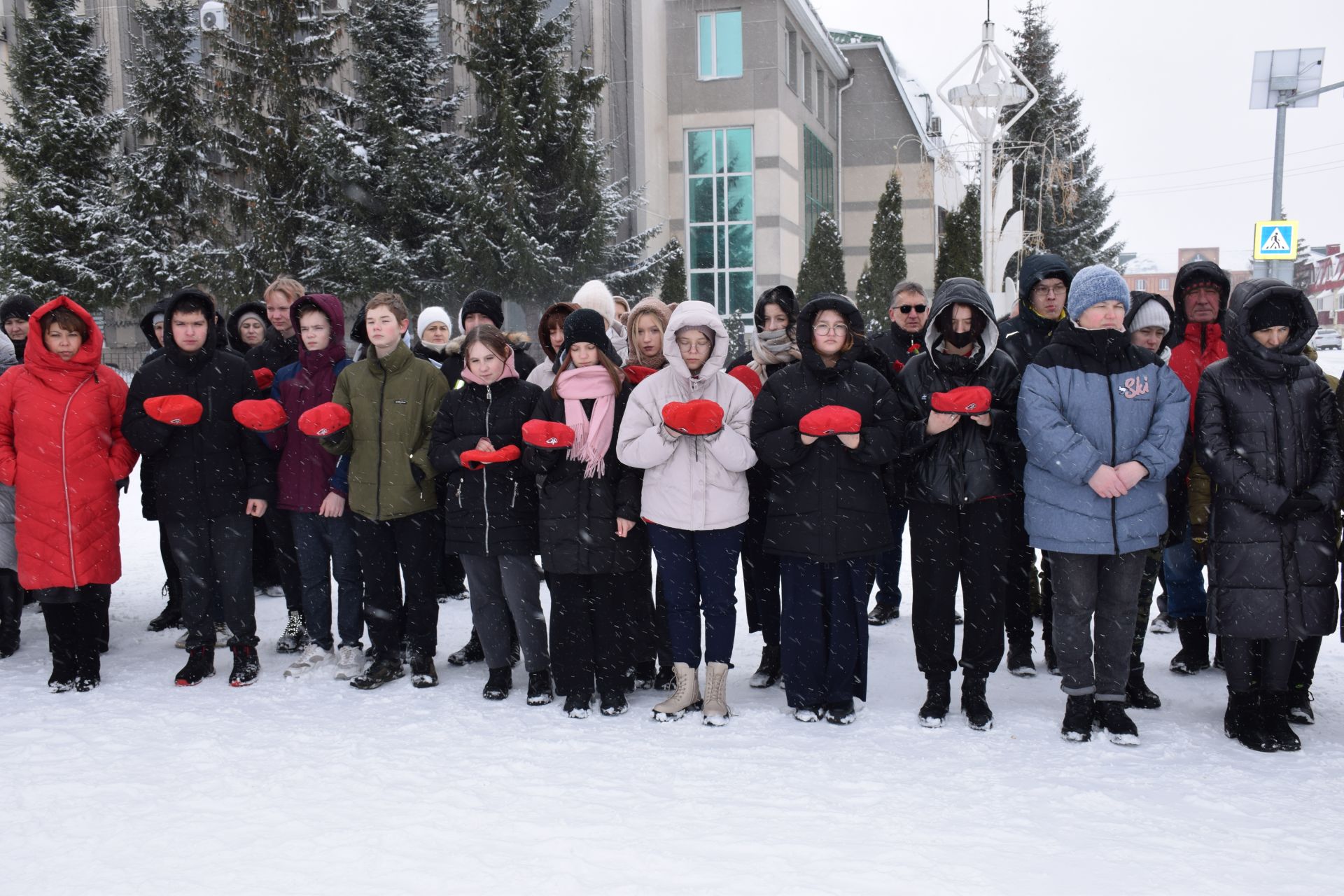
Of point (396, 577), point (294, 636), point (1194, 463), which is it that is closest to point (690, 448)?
point (396, 577)

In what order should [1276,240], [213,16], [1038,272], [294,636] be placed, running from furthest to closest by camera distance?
[213,16] < [1276,240] < [294,636] < [1038,272]

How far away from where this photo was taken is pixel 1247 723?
13.8 feet

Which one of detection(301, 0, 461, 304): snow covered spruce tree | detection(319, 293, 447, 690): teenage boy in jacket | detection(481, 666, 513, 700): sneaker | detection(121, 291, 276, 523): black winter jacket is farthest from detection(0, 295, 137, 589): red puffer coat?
detection(301, 0, 461, 304): snow covered spruce tree

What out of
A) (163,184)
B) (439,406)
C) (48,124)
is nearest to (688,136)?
(163,184)

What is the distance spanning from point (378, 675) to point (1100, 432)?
3.70 meters

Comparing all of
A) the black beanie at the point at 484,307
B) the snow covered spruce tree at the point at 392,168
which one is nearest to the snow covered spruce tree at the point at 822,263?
the snow covered spruce tree at the point at 392,168

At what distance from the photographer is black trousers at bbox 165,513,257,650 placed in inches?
210

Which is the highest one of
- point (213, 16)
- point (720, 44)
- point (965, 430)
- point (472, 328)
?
point (213, 16)

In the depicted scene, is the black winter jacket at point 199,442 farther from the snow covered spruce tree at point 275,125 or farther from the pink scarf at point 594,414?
the snow covered spruce tree at point 275,125

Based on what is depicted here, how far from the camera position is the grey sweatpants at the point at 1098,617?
14.0 ft

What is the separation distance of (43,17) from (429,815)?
87.1 ft

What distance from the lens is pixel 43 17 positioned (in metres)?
23.2

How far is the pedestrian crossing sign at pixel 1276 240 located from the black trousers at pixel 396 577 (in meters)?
14.3

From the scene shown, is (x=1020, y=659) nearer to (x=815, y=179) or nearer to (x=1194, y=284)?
(x=1194, y=284)
